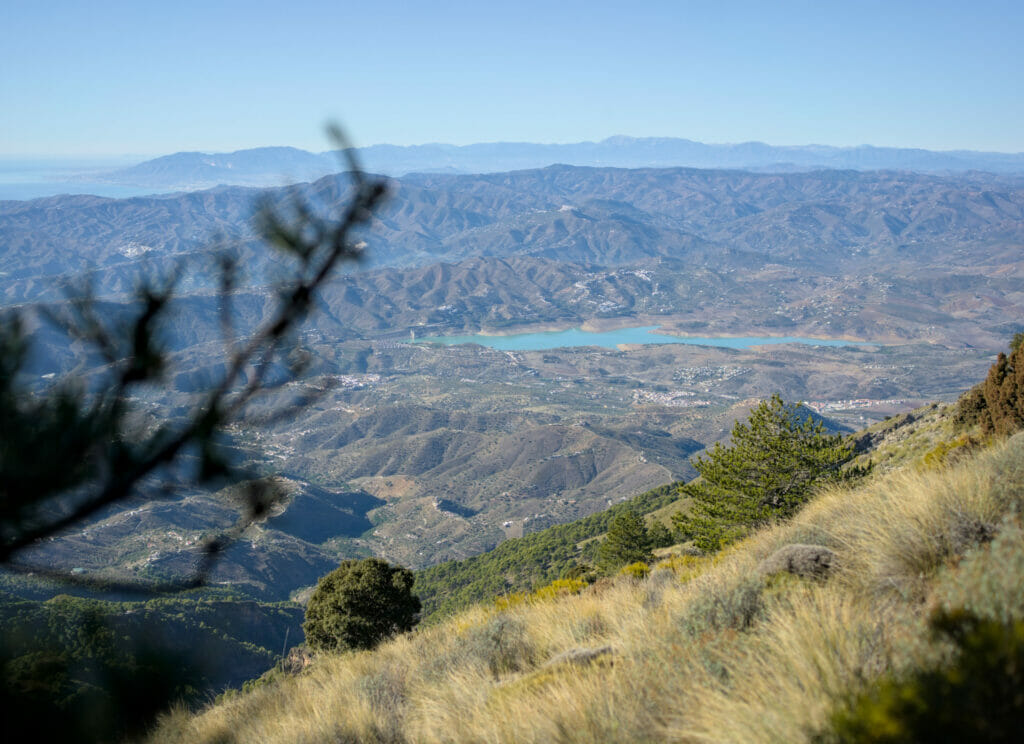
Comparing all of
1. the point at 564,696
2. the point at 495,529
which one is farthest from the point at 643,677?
the point at 495,529

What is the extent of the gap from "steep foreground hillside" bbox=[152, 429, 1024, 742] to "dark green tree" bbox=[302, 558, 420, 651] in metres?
7.28

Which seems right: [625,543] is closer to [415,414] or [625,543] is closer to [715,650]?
[715,650]

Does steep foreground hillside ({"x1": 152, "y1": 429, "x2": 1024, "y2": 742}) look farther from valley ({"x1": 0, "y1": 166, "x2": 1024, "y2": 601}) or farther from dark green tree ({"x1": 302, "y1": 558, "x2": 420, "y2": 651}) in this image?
dark green tree ({"x1": 302, "y1": 558, "x2": 420, "y2": 651})

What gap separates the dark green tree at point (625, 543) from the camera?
2530cm

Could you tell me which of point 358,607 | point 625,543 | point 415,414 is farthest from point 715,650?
point 415,414

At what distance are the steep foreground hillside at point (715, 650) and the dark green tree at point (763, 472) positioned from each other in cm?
799

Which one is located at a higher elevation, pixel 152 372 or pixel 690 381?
pixel 152 372

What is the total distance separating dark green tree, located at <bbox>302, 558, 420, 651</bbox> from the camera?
47.3 ft

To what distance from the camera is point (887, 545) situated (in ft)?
15.4

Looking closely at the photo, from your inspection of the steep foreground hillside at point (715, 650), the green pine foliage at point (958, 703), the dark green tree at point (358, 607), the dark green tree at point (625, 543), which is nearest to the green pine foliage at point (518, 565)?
the dark green tree at point (625, 543)

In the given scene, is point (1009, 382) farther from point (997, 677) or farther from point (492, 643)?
point (997, 677)

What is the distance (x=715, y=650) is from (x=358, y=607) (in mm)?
12614

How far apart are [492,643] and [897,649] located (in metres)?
3.82

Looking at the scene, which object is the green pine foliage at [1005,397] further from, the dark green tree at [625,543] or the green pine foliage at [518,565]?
the green pine foliage at [518,565]
